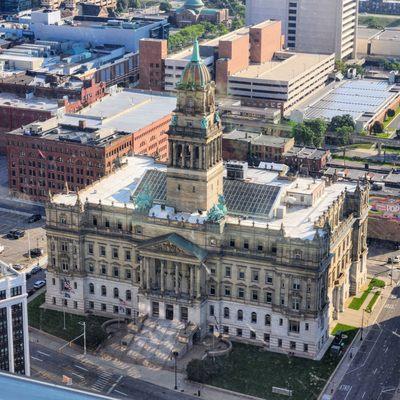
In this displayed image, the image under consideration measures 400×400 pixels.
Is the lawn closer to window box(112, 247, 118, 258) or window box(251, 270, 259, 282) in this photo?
window box(112, 247, 118, 258)

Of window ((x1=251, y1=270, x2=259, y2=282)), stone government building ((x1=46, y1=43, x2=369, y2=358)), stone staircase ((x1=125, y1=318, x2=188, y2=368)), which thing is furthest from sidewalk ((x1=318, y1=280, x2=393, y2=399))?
stone staircase ((x1=125, y1=318, x2=188, y2=368))

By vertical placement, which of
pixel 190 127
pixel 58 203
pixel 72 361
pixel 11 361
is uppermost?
pixel 190 127

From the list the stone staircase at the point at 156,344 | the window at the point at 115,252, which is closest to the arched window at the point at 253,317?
the stone staircase at the point at 156,344

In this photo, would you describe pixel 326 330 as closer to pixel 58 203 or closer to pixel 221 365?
pixel 221 365

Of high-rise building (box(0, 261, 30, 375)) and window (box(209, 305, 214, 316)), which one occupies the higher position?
high-rise building (box(0, 261, 30, 375))

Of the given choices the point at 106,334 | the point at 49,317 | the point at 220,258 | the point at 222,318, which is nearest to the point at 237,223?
the point at 220,258

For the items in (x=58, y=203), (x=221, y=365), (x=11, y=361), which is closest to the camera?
(x=11, y=361)
